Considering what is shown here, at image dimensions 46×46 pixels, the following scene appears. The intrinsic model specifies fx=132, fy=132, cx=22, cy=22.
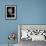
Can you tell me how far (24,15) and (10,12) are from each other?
1.65 ft

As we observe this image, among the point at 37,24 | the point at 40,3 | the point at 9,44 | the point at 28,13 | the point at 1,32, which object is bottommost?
the point at 9,44

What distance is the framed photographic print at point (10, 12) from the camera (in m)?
4.60

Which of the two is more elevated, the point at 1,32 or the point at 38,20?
the point at 38,20

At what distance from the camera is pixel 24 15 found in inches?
182

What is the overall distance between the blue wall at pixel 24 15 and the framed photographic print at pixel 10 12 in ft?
0.35

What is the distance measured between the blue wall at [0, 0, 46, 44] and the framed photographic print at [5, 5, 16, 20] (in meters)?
0.11

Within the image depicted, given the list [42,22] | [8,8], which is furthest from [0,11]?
[42,22]

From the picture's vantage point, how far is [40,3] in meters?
4.61

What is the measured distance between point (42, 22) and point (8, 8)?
50.7 inches

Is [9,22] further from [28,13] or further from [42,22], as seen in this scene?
[42,22]

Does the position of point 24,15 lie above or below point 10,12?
below

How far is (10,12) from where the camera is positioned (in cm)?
461

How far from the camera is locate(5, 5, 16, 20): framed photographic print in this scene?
460cm

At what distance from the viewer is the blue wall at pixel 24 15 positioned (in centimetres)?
461
